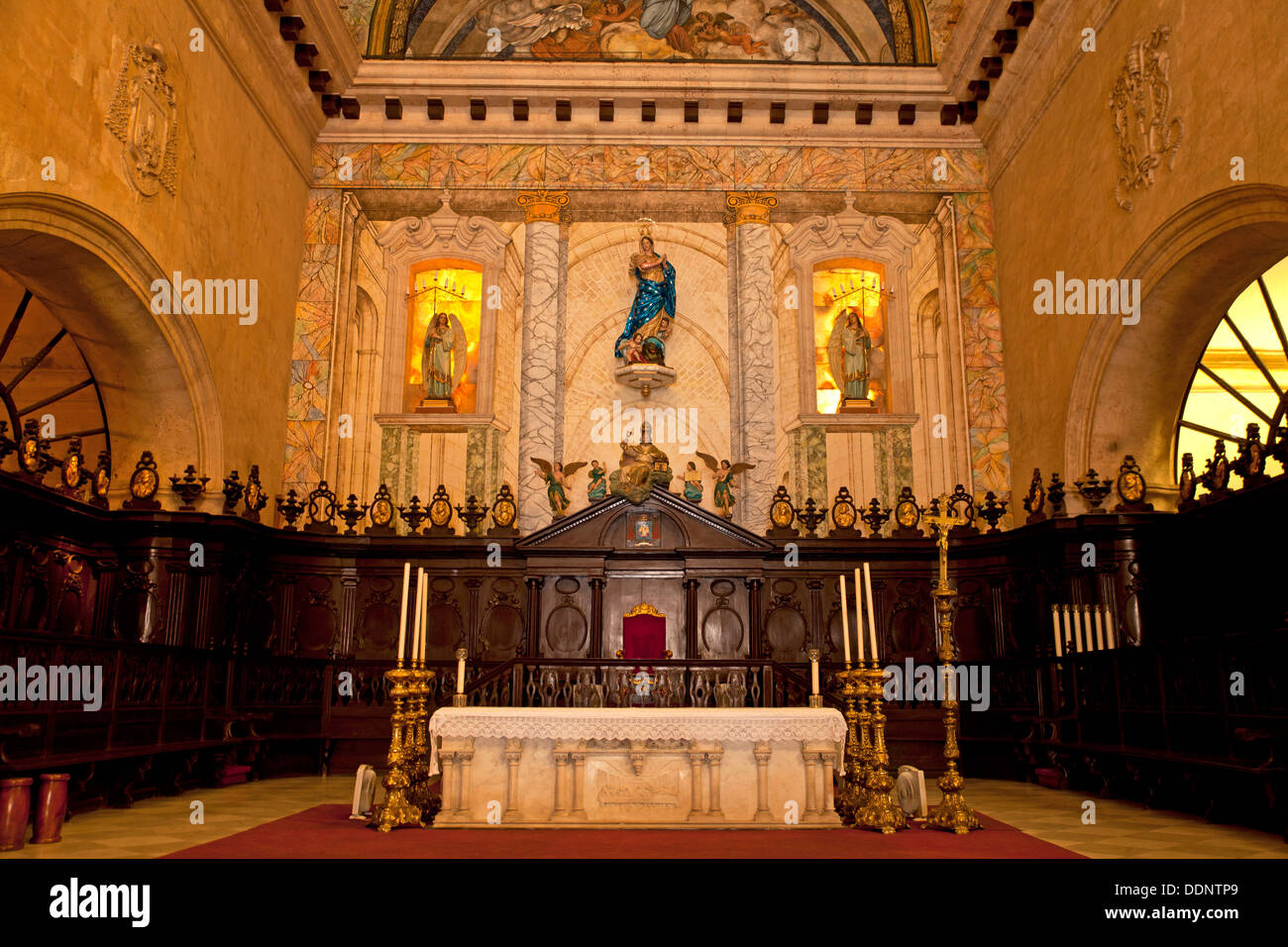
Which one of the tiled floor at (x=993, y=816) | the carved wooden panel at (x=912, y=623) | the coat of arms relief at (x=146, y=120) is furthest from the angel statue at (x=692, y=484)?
the coat of arms relief at (x=146, y=120)

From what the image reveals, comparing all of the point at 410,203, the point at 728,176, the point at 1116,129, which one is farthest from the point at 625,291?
the point at 1116,129

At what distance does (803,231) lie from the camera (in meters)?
15.2

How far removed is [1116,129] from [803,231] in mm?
4898

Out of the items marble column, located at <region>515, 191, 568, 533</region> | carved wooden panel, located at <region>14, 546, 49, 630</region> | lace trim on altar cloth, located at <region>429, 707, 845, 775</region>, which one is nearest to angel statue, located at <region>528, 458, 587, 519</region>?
marble column, located at <region>515, 191, 568, 533</region>

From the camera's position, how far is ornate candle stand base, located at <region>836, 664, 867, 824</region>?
6.66 meters

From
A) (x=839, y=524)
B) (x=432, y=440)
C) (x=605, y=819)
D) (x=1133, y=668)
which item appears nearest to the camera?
(x=605, y=819)

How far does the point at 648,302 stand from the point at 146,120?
22.7 ft

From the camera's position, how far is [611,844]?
5.84 meters

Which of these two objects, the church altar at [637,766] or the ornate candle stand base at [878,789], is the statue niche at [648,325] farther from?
the ornate candle stand base at [878,789]

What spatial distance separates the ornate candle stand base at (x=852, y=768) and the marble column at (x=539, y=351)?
769 centimetres

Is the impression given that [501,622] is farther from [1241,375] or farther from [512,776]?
[1241,375]

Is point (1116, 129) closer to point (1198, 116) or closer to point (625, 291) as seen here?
point (1198, 116)

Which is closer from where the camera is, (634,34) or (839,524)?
(839,524)

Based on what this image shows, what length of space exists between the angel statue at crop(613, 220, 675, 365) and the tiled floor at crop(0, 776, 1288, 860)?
734 cm
